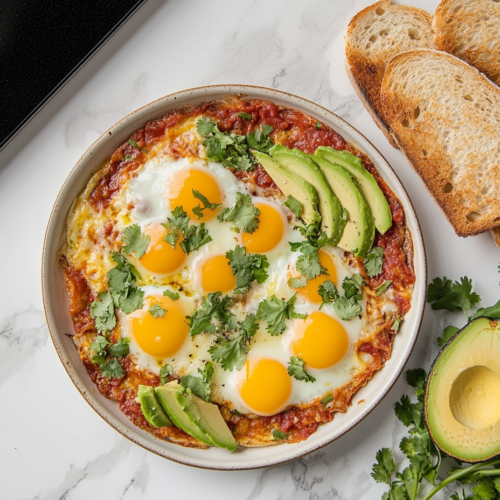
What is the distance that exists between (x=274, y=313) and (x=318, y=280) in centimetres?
36

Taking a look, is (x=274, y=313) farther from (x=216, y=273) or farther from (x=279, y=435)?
(x=279, y=435)

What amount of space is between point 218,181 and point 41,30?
1.60 m

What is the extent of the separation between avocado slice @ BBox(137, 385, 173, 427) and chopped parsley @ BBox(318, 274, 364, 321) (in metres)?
1.25

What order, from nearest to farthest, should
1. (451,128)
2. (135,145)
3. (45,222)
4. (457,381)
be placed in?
(457,381)
(135,145)
(451,128)
(45,222)

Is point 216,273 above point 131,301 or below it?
below

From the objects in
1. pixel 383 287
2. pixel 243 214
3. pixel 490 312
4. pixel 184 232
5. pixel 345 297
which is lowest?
pixel 490 312

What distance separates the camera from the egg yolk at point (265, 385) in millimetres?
3166

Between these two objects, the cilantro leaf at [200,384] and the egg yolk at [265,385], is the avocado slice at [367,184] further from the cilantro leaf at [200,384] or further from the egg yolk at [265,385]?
the cilantro leaf at [200,384]

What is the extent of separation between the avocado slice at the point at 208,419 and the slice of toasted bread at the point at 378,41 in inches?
87.2

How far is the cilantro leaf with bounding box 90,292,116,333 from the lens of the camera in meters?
3.19

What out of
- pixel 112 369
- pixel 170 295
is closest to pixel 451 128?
pixel 170 295

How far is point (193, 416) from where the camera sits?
10.0 ft

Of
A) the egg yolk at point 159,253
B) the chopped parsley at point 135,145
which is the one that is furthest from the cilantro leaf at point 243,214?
the chopped parsley at point 135,145

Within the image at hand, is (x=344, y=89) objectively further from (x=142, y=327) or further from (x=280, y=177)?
(x=142, y=327)
